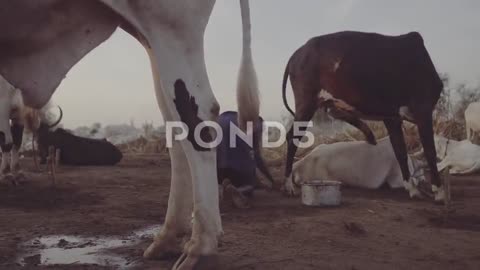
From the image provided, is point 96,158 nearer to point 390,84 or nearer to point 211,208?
point 390,84

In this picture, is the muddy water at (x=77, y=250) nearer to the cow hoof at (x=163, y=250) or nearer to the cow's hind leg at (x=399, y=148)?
the cow hoof at (x=163, y=250)

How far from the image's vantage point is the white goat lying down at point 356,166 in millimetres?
6512

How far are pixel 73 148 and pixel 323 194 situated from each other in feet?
18.7

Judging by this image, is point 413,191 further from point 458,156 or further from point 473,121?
point 473,121

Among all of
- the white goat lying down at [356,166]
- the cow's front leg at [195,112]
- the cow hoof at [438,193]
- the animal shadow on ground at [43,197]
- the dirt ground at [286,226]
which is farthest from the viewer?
the white goat lying down at [356,166]

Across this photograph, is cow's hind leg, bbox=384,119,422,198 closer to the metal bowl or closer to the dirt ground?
the dirt ground

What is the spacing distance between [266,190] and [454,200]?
75.6 inches

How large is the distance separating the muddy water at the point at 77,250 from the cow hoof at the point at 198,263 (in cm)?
37

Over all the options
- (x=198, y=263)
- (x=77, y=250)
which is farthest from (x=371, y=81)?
(x=198, y=263)

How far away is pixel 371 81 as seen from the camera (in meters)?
6.14

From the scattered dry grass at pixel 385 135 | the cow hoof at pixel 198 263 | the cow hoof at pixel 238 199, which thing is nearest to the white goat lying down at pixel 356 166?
the cow hoof at pixel 238 199

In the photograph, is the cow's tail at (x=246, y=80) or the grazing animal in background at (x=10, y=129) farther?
the grazing animal in background at (x=10, y=129)

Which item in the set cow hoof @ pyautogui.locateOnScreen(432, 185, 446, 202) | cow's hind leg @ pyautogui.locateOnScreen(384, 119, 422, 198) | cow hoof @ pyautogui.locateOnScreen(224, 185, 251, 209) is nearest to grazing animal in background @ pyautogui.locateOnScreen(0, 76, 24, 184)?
cow hoof @ pyautogui.locateOnScreen(224, 185, 251, 209)

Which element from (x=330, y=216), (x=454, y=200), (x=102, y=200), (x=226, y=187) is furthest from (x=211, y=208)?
(x=454, y=200)
